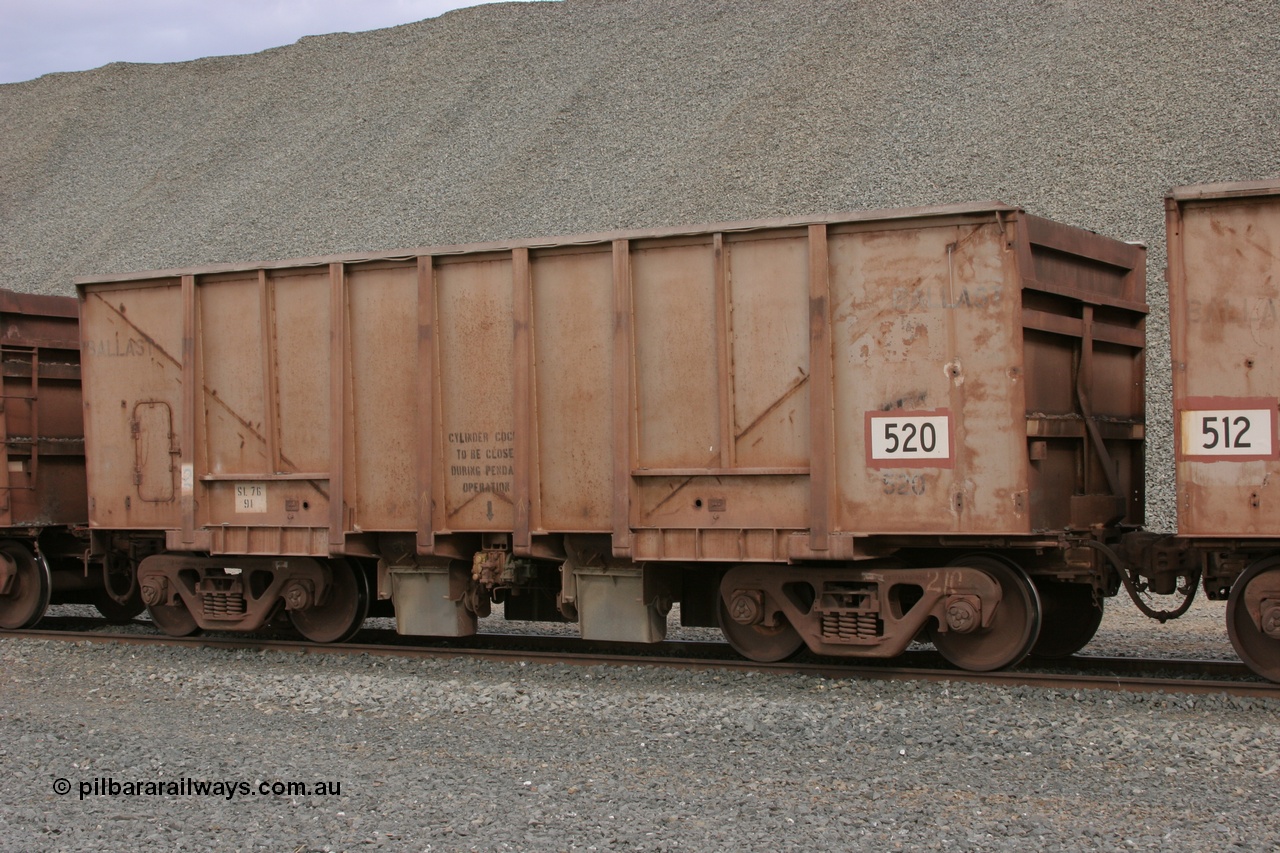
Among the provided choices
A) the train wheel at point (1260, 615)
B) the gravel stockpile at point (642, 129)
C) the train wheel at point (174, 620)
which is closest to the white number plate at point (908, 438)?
the train wheel at point (1260, 615)

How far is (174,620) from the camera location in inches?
447

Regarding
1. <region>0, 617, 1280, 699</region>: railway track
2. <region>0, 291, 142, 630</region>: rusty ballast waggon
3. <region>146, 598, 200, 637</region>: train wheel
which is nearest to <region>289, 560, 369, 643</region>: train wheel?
<region>0, 617, 1280, 699</region>: railway track

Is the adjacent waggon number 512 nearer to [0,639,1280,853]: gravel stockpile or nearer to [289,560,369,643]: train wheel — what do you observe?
[0,639,1280,853]: gravel stockpile

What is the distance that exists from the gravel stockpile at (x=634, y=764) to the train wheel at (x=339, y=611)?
165cm

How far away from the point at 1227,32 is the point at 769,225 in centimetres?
2665

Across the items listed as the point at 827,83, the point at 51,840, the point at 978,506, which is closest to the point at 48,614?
the point at 51,840

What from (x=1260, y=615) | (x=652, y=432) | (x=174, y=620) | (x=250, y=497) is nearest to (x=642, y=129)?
(x=174, y=620)

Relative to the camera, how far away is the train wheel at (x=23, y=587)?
39.6ft

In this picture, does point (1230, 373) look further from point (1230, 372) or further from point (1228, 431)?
point (1228, 431)

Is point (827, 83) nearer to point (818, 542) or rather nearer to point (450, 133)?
point (450, 133)

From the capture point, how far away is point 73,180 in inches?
1770

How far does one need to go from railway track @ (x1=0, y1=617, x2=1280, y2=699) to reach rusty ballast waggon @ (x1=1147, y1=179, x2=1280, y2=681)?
0.80 meters

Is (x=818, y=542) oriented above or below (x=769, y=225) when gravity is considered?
A: below

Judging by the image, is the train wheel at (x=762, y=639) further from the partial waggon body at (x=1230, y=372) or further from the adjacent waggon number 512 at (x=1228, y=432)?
the adjacent waggon number 512 at (x=1228, y=432)
